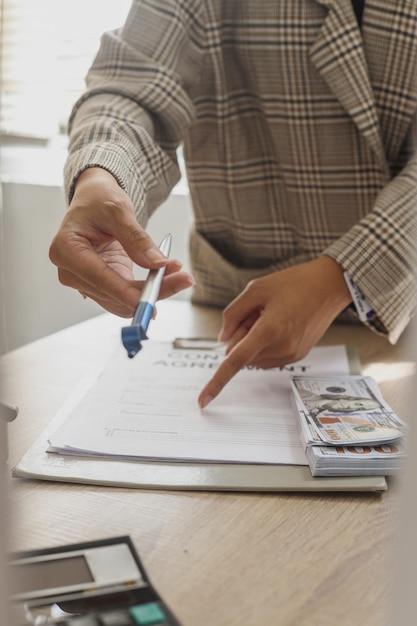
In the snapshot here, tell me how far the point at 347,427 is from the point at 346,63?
1.61 ft

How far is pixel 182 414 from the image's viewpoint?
636mm

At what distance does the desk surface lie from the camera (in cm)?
36

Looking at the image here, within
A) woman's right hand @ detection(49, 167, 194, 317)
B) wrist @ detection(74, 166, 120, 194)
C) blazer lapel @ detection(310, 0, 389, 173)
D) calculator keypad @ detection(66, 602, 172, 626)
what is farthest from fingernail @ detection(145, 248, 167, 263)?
blazer lapel @ detection(310, 0, 389, 173)

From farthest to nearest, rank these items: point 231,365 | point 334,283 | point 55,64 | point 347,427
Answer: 1. point 55,64
2. point 334,283
3. point 231,365
4. point 347,427

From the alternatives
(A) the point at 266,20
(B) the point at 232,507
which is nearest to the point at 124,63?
(A) the point at 266,20

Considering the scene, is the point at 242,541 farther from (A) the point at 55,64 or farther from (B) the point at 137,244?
(A) the point at 55,64

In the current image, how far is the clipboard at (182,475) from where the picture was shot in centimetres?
51

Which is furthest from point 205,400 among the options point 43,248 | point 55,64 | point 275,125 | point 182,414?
point 55,64

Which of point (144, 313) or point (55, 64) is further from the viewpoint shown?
point (55, 64)

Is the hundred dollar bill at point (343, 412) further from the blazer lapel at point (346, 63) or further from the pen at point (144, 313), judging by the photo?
the blazer lapel at point (346, 63)

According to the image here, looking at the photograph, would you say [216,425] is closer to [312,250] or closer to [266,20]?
[312,250]

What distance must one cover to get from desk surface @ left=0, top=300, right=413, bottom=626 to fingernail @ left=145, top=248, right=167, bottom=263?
134mm

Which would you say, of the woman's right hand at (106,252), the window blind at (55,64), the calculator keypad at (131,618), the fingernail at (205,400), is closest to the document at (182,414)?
the fingernail at (205,400)

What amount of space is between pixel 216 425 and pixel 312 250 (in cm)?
44
